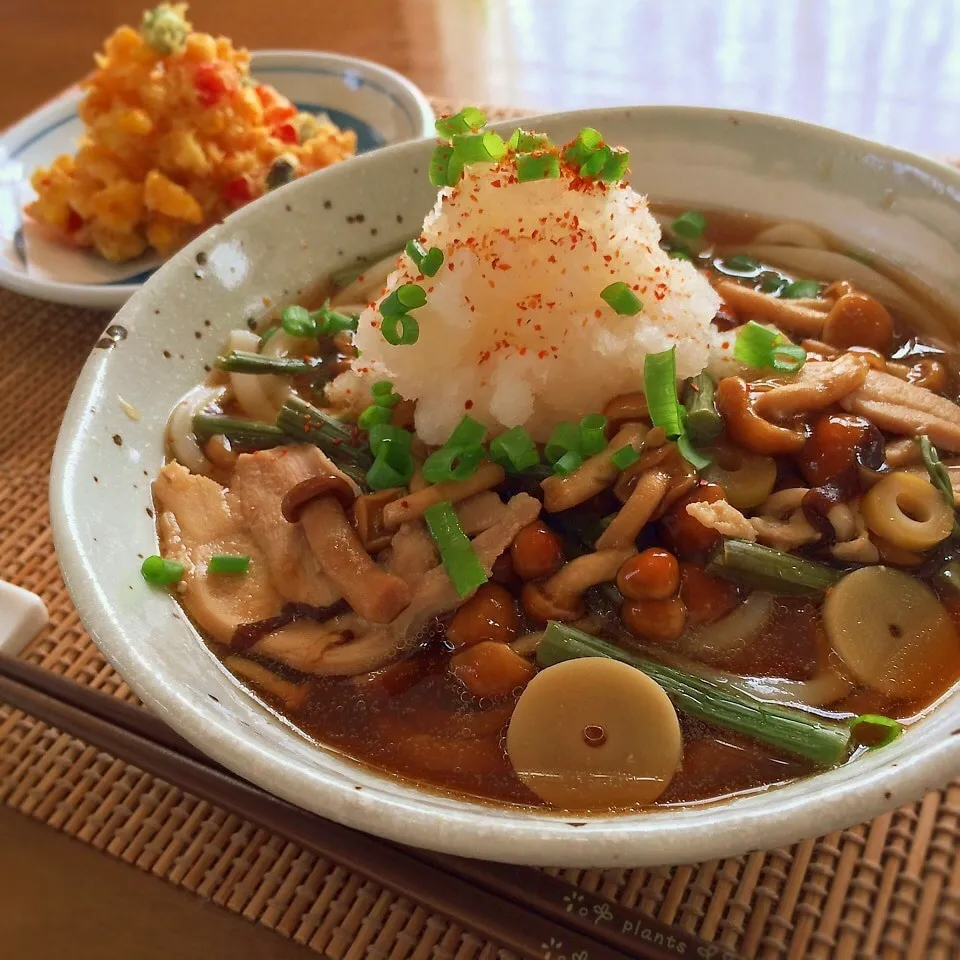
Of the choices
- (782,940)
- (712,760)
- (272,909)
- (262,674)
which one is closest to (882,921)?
(782,940)

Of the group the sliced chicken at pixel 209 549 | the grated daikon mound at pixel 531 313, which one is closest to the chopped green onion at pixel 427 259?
the grated daikon mound at pixel 531 313

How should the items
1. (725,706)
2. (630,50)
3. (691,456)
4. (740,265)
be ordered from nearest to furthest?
(725,706), (691,456), (740,265), (630,50)

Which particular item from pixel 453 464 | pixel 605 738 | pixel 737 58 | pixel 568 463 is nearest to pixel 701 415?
pixel 568 463

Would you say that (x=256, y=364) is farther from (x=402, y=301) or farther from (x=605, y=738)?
(x=605, y=738)

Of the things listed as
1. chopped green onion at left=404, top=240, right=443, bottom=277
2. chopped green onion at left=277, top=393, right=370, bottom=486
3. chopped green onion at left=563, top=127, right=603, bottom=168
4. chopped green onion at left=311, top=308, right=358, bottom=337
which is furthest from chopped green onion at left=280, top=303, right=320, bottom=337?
chopped green onion at left=563, top=127, right=603, bottom=168

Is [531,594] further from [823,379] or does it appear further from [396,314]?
[823,379]

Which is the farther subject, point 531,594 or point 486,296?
point 486,296

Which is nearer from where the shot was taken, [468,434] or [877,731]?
[877,731]

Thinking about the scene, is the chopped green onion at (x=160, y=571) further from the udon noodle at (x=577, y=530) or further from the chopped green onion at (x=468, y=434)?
the chopped green onion at (x=468, y=434)
